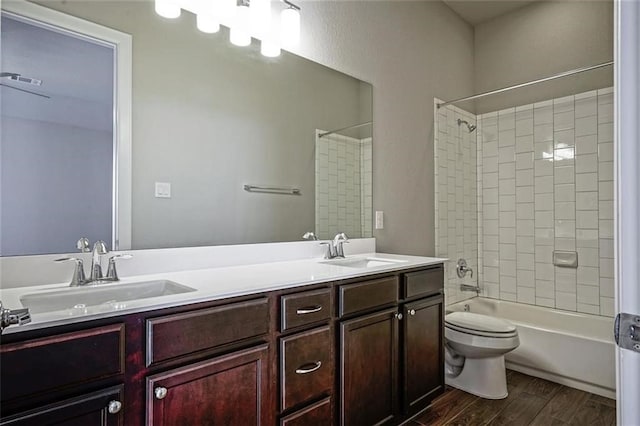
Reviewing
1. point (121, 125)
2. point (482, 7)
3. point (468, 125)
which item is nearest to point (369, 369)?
point (121, 125)

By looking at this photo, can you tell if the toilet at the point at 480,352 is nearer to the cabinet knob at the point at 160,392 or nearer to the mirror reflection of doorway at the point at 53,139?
the cabinet knob at the point at 160,392

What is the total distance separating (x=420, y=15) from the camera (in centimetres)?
289

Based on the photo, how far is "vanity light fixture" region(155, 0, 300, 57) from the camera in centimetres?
163

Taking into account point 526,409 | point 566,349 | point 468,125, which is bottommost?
point 526,409

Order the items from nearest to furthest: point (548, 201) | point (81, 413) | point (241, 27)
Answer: point (81, 413) → point (241, 27) → point (548, 201)

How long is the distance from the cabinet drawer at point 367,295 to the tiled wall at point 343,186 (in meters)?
0.57

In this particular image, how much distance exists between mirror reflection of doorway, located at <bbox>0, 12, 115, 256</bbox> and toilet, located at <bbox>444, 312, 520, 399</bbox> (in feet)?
6.83

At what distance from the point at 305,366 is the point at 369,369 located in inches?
16.3

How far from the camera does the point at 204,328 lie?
113 cm

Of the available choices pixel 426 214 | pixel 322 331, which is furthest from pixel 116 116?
pixel 426 214

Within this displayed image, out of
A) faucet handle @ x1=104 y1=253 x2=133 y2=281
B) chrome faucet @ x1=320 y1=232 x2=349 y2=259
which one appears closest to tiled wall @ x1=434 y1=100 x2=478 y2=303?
chrome faucet @ x1=320 y1=232 x2=349 y2=259

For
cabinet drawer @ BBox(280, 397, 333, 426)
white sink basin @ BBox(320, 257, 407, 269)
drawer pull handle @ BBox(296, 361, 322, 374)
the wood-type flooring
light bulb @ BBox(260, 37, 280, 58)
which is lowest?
the wood-type flooring

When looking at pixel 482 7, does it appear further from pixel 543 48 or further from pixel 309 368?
pixel 309 368

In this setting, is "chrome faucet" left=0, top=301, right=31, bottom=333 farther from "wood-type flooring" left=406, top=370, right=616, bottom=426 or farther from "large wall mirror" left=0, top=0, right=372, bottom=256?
"wood-type flooring" left=406, top=370, right=616, bottom=426
